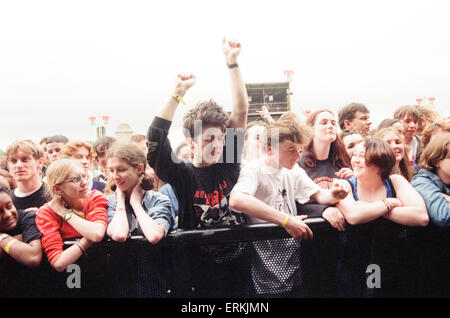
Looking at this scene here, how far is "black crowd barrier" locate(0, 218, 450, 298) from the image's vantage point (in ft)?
4.55

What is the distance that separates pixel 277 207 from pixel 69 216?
104 cm

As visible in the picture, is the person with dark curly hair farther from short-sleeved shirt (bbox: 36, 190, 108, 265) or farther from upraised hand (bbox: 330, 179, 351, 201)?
upraised hand (bbox: 330, 179, 351, 201)

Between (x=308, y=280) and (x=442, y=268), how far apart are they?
64 cm

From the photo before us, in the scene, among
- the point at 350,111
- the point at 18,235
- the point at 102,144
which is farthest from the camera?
the point at 350,111

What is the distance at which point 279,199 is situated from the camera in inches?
68.6

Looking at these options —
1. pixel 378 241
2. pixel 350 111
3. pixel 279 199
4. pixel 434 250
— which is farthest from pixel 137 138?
pixel 434 250

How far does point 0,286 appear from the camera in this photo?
4.59 ft

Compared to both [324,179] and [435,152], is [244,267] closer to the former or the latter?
[324,179]

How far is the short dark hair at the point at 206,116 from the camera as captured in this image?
1.72m

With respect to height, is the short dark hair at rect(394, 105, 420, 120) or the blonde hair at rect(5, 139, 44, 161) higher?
the short dark hair at rect(394, 105, 420, 120)

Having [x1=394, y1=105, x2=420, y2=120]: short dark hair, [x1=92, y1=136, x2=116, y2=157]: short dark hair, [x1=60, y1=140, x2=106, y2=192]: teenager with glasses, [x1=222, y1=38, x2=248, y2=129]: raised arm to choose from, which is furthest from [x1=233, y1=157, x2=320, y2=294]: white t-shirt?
[x1=394, y1=105, x2=420, y2=120]: short dark hair

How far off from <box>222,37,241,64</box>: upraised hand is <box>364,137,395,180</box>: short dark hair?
86cm
